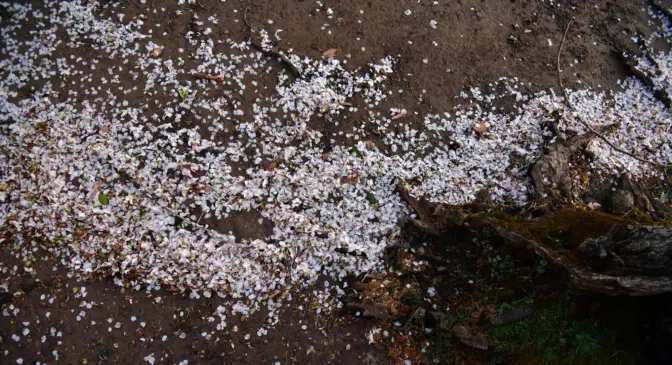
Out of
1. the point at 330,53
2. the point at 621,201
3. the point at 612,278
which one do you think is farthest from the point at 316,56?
the point at 612,278

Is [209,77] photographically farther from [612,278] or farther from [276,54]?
[612,278]

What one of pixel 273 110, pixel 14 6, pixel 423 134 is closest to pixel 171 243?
pixel 273 110

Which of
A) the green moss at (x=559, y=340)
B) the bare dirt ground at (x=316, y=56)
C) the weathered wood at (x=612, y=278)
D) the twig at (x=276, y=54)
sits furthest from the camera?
the twig at (x=276, y=54)

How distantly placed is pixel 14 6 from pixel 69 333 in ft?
15.3

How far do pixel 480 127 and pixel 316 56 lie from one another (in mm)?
2300

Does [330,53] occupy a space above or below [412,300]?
above

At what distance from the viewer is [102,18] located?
581 cm

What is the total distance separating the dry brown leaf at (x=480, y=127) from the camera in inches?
209

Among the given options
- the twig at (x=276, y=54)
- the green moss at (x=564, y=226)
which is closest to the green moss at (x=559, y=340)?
the green moss at (x=564, y=226)

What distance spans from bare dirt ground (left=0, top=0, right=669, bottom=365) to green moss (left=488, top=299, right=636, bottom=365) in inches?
25.9

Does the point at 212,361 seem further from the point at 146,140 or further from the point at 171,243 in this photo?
the point at 146,140

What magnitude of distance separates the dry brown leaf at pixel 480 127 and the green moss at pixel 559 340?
2.31 meters

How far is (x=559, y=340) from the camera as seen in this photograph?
3.65 m

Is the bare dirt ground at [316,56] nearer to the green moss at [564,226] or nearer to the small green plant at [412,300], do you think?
the small green plant at [412,300]
